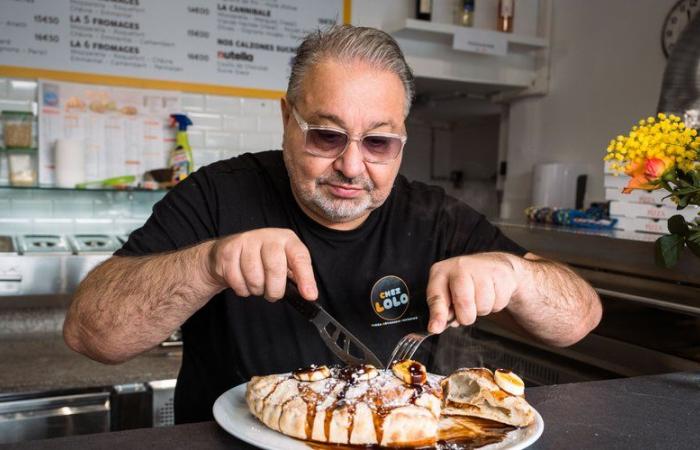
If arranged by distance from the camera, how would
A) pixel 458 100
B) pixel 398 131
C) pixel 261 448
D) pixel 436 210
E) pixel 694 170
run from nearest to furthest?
pixel 261 448
pixel 694 170
pixel 398 131
pixel 436 210
pixel 458 100

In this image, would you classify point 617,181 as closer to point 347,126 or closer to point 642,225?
point 642,225

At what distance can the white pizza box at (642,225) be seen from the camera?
7.84ft

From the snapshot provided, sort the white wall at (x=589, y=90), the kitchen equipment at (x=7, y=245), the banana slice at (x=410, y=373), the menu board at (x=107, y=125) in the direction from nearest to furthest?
1. the banana slice at (x=410, y=373)
2. the kitchen equipment at (x=7, y=245)
3. the menu board at (x=107, y=125)
4. the white wall at (x=589, y=90)

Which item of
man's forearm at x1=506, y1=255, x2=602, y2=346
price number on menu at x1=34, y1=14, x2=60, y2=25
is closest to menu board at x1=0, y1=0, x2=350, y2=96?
price number on menu at x1=34, y1=14, x2=60, y2=25

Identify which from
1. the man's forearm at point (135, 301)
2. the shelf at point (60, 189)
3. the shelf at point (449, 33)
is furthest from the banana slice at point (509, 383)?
the shelf at point (449, 33)

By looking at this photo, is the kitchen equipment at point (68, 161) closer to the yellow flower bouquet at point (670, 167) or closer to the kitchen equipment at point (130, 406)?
the kitchen equipment at point (130, 406)

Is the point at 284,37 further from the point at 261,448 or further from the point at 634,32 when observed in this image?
the point at 261,448

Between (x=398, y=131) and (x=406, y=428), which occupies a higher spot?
(x=398, y=131)

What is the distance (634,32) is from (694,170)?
3049 millimetres

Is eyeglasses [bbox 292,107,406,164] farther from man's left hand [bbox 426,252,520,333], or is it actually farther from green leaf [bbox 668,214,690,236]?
green leaf [bbox 668,214,690,236]

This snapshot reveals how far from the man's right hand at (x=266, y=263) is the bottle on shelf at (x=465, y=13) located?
3665mm

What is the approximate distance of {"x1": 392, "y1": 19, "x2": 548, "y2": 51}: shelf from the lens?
13.6 ft

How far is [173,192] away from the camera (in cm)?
174

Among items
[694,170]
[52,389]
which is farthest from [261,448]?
[52,389]
